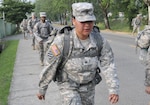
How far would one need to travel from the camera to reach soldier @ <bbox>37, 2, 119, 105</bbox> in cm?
385

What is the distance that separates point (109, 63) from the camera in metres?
4.10

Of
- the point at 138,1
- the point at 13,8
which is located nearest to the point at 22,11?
the point at 13,8

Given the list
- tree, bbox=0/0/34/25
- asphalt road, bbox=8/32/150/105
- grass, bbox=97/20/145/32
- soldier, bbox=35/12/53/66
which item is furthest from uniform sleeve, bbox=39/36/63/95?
tree, bbox=0/0/34/25

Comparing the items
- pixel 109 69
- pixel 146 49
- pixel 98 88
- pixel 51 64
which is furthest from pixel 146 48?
pixel 98 88

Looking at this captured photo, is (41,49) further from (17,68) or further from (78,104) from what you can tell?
(78,104)

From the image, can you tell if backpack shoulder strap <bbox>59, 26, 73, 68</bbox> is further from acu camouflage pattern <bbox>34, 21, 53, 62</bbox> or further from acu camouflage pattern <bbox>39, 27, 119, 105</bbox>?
acu camouflage pattern <bbox>34, 21, 53, 62</bbox>

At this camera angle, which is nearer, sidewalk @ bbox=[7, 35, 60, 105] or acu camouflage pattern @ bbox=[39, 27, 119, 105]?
acu camouflage pattern @ bbox=[39, 27, 119, 105]

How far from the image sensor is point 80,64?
12.9 feet

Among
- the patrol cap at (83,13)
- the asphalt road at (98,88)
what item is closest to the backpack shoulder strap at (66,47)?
the patrol cap at (83,13)

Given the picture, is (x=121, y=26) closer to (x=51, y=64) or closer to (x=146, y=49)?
(x=146, y=49)

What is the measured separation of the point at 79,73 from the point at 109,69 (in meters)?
0.36

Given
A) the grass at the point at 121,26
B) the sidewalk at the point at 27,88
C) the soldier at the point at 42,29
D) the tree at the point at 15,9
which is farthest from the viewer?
the tree at the point at 15,9

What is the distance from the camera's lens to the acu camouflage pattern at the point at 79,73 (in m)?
3.94

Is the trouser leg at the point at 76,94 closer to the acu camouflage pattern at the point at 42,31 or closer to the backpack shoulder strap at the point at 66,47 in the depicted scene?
the backpack shoulder strap at the point at 66,47
